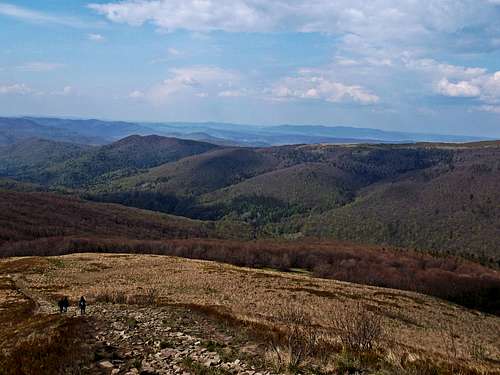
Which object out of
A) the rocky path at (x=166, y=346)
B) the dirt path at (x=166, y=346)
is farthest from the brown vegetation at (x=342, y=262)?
the rocky path at (x=166, y=346)

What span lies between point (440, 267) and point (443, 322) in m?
135

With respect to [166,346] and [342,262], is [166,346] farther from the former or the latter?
[342,262]

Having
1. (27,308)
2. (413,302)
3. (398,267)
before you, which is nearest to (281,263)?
(398,267)

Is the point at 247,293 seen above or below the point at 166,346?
below

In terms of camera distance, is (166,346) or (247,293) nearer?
(166,346)

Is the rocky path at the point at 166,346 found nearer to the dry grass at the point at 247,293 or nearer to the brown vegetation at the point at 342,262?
the dry grass at the point at 247,293

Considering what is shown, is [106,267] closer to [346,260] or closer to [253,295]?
[253,295]

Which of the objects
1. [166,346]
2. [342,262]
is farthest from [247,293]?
[342,262]

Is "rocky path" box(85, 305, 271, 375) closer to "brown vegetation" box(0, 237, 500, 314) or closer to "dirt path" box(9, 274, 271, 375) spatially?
"dirt path" box(9, 274, 271, 375)

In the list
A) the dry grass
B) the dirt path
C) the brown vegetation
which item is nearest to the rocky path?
the dirt path

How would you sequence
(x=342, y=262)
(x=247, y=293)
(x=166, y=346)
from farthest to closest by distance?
(x=342, y=262) < (x=247, y=293) < (x=166, y=346)

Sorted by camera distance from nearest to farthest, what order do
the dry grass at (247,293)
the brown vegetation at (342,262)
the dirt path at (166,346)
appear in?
the dirt path at (166,346) → the dry grass at (247,293) → the brown vegetation at (342,262)

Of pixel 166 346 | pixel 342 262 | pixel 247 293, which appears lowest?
pixel 342 262

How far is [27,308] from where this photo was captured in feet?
116
